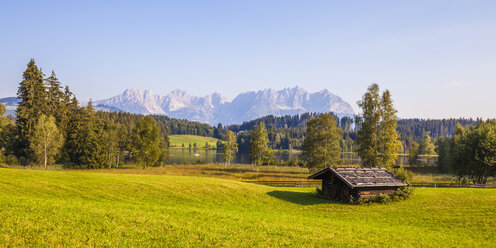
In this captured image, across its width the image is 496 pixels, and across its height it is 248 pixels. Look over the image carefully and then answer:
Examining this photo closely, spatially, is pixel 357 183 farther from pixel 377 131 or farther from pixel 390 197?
pixel 377 131

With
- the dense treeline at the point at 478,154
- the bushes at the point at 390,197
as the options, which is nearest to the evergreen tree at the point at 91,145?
the bushes at the point at 390,197

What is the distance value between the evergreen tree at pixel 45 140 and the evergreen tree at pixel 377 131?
66272 millimetres

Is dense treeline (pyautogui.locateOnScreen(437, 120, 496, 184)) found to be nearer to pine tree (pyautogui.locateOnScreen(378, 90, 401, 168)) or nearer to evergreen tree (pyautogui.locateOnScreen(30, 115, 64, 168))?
pine tree (pyautogui.locateOnScreen(378, 90, 401, 168))

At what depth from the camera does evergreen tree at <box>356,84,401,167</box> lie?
5225cm

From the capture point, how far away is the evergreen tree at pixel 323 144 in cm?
6712

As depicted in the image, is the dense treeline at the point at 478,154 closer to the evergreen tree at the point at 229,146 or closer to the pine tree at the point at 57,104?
the evergreen tree at the point at 229,146

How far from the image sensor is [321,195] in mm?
37281

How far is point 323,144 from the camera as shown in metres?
69.1

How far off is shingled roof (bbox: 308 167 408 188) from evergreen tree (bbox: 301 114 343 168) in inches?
1186

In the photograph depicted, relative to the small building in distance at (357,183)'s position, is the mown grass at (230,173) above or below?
below

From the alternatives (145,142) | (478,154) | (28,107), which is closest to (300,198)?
(478,154)

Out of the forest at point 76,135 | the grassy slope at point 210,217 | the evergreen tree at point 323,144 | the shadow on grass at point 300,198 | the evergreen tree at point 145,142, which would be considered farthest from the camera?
the evergreen tree at point 145,142

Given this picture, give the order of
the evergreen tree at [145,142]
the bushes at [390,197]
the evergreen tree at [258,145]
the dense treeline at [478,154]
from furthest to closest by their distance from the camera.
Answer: the evergreen tree at [258,145] < the evergreen tree at [145,142] < the dense treeline at [478,154] < the bushes at [390,197]

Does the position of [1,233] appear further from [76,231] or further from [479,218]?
[479,218]
